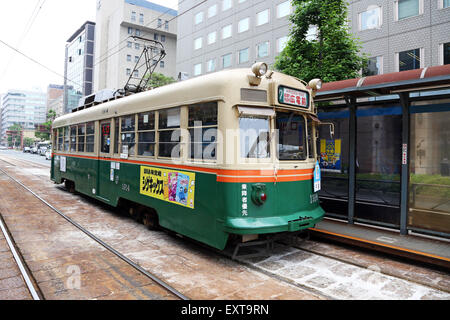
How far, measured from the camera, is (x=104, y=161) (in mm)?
8266

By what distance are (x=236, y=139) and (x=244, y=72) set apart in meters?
1.06

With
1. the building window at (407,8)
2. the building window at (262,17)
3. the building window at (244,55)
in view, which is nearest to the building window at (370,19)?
the building window at (407,8)

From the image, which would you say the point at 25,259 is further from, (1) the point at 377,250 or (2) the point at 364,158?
(2) the point at 364,158

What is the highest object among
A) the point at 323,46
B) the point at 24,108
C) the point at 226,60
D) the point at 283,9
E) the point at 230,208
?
the point at 24,108

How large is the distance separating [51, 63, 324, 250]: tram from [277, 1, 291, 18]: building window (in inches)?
787

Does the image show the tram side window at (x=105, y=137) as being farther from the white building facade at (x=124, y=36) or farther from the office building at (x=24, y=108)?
the office building at (x=24, y=108)

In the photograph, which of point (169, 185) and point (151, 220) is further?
point (151, 220)

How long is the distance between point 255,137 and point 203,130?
0.82m

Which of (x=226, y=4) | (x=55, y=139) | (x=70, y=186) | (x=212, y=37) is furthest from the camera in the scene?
(x=212, y=37)

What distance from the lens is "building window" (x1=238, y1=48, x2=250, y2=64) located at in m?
26.7

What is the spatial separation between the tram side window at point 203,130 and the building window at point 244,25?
2379cm

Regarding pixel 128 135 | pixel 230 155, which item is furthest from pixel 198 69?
pixel 230 155

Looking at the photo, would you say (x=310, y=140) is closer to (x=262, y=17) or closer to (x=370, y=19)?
(x=370, y=19)

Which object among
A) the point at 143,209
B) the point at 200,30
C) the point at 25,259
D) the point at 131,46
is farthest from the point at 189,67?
the point at 25,259
